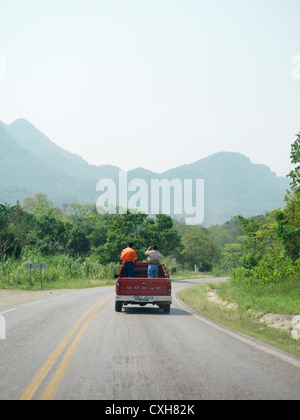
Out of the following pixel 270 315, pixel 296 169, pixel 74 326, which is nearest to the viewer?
pixel 74 326

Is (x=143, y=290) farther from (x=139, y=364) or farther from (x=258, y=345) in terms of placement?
(x=139, y=364)

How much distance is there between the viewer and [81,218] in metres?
127

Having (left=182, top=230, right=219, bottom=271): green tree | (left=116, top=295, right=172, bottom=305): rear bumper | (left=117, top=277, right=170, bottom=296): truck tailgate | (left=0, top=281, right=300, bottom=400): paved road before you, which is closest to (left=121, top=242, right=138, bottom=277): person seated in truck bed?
(left=117, top=277, right=170, bottom=296): truck tailgate

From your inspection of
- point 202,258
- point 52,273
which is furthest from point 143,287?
point 202,258

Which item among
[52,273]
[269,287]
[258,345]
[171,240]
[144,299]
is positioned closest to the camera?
[258,345]

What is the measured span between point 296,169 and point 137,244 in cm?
3089

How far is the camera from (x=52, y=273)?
3716cm

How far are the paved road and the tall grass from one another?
21278 mm

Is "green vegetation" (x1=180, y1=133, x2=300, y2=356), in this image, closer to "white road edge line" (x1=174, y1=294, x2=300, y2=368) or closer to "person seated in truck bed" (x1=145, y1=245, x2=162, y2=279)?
"white road edge line" (x1=174, y1=294, x2=300, y2=368)

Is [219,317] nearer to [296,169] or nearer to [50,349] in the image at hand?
[50,349]

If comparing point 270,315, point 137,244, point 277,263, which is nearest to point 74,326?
point 270,315

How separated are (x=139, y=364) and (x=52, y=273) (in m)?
31.2

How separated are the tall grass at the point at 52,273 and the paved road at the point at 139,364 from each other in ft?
69.8
